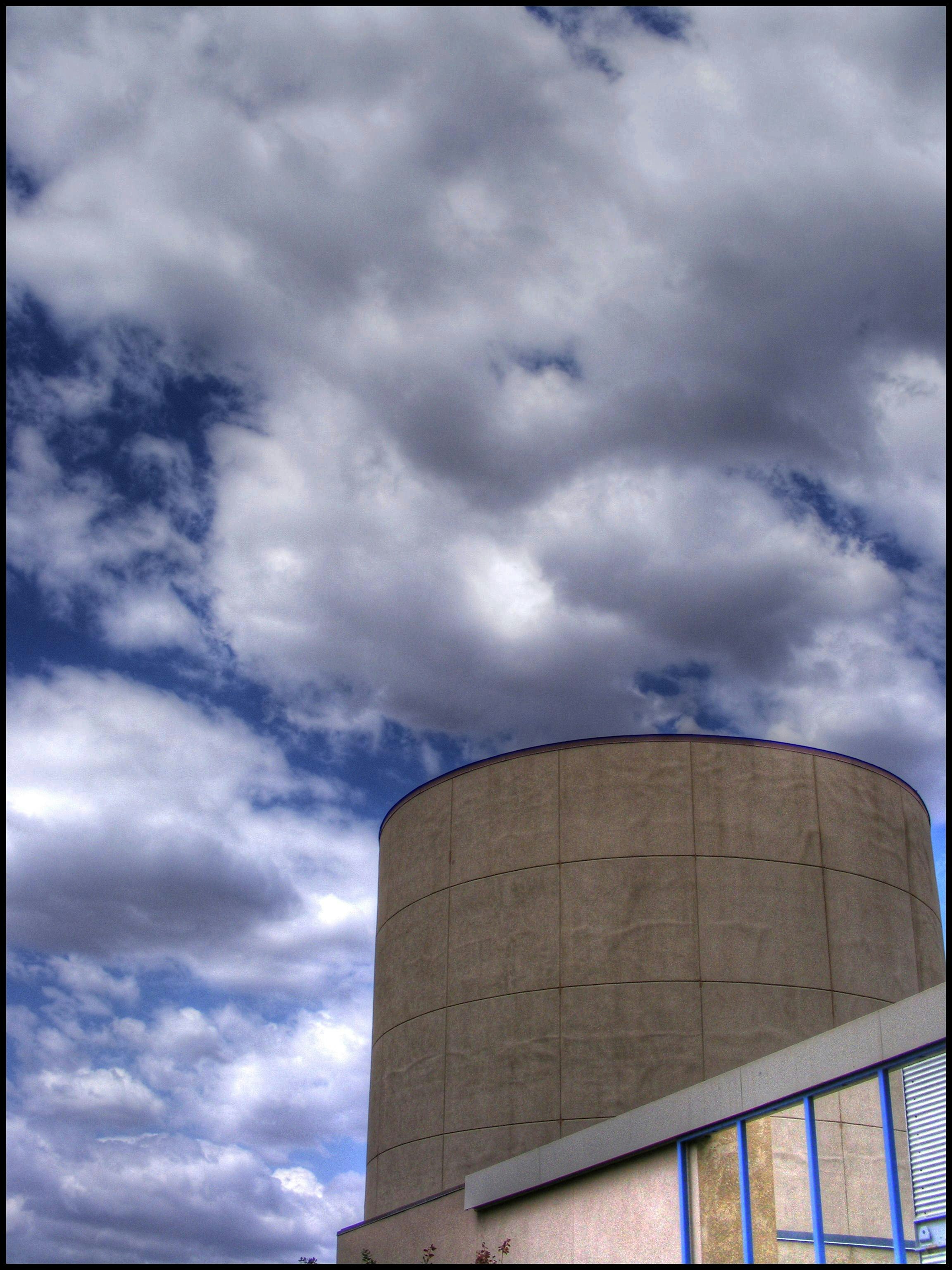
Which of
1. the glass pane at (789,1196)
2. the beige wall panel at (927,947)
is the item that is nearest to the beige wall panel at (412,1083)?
the beige wall panel at (927,947)

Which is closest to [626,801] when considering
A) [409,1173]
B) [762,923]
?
[762,923]

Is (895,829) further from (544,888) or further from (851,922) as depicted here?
(544,888)

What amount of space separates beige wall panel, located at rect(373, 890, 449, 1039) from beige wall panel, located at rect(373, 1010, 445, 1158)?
1.44ft

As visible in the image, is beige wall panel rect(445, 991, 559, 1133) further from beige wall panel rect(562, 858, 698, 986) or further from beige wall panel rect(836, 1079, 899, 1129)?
beige wall panel rect(836, 1079, 899, 1129)

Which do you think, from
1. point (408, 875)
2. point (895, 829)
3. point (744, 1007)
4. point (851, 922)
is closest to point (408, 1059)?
point (408, 875)

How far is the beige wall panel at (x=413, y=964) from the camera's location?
32.7 m

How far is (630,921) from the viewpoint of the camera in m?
30.1

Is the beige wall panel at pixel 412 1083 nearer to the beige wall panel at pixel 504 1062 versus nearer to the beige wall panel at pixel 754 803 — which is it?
the beige wall panel at pixel 504 1062

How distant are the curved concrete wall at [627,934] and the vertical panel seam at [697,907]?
42mm

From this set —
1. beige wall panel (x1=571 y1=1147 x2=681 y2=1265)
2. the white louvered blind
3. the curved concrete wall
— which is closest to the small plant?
beige wall panel (x1=571 y1=1147 x2=681 y2=1265)

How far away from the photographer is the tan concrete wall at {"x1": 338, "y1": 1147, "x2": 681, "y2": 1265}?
19.1 meters

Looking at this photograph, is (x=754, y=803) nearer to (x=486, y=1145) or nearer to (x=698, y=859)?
(x=698, y=859)

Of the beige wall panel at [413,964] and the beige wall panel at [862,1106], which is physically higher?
the beige wall panel at [413,964]

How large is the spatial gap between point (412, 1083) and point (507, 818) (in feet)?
23.8
